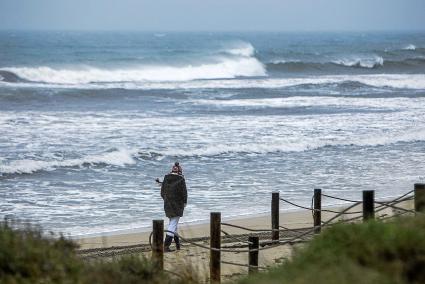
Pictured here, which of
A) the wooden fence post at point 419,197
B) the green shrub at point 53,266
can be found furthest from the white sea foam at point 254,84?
the green shrub at point 53,266

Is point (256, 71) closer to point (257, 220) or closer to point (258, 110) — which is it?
point (258, 110)

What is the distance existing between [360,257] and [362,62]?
7635 centimetres

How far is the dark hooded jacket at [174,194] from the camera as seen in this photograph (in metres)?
13.6

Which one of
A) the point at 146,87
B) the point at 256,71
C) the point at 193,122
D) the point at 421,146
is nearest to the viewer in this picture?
the point at 421,146

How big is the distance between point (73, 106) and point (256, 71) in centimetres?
3354

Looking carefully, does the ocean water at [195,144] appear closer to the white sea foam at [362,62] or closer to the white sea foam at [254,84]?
the white sea foam at [254,84]

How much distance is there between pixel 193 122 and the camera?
107 feet

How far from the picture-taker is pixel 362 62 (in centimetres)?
8156

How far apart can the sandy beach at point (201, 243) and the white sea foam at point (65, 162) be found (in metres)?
6.97

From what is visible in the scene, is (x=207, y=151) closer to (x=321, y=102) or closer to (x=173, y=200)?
(x=173, y=200)

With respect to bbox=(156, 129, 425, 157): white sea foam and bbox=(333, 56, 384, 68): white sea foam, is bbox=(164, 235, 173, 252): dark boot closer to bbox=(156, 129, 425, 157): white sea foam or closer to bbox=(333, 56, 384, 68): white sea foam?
bbox=(156, 129, 425, 157): white sea foam

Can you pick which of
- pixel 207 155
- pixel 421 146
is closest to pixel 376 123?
pixel 421 146

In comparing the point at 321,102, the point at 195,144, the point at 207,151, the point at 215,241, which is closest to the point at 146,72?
the point at 321,102

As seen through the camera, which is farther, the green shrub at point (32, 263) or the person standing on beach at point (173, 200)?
the person standing on beach at point (173, 200)
